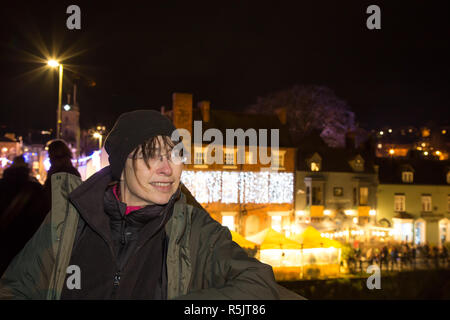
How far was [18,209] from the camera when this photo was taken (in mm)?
3943

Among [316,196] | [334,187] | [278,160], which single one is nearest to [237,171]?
[278,160]

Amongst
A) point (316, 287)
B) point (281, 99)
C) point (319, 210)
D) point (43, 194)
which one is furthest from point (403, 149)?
point (43, 194)

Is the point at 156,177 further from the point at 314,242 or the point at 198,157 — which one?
the point at 198,157

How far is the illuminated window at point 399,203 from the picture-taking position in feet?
97.9

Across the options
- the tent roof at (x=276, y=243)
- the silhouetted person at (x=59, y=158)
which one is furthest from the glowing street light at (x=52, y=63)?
the tent roof at (x=276, y=243)

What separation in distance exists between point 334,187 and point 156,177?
89.7ft

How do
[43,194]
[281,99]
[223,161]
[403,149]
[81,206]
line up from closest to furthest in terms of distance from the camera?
[81,206] → [43,194] → [223,161] → [281,99] → [403,149]

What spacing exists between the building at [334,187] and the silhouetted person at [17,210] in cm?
2404

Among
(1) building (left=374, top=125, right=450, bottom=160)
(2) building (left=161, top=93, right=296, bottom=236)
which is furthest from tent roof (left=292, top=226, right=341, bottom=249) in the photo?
(1) building (left=374, top=125, right=450, bottom=160)

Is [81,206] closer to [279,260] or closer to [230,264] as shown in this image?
[230,264]

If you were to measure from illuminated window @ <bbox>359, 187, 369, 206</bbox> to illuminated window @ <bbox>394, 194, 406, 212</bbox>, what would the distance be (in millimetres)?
3013
